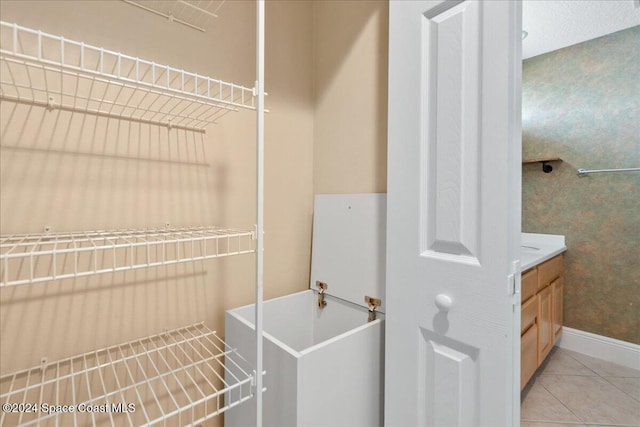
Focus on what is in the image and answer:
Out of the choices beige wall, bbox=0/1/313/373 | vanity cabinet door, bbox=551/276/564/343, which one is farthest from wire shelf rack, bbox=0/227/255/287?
vanity cabinet door, bbox=551/276/564/343

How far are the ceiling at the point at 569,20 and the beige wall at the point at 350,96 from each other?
2.56ft

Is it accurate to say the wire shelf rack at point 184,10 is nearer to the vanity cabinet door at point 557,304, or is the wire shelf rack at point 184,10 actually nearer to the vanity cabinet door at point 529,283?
the vanity cabinet door at point 529,283

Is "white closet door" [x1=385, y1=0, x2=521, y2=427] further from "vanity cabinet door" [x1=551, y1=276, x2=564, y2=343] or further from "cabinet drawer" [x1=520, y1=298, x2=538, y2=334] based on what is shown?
"vanity cabinet door" [x1=551, y1=276, x2=564, y2=343]

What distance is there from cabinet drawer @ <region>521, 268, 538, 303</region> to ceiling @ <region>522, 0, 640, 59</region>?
1009 mm

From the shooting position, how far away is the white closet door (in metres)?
0.67

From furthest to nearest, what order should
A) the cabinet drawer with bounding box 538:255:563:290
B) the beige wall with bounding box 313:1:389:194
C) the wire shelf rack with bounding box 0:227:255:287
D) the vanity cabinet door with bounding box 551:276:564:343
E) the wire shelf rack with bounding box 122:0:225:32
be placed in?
the vanity cabinet door with bounding box 551:276:564:343 < the cabinet drawer with bounding box 538:255:563:290 < the beige wall with bounding box 313:1:389:194 < the wire shelf rack with bounding box 122:0:225:32 < the wire shelf rack with bounding box 0:227:255:287

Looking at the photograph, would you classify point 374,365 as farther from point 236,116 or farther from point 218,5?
point 218,5

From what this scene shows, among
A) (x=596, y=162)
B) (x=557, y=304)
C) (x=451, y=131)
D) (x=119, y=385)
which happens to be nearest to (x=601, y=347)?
(x=557, y=304)

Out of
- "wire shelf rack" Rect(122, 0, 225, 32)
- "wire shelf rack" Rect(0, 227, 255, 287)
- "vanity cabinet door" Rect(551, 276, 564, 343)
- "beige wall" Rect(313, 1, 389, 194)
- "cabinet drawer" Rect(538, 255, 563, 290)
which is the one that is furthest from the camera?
"vanity cabinet door" Rect(551, 276, 564, 343)

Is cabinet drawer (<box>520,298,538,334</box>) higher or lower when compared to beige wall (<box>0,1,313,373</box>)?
lower

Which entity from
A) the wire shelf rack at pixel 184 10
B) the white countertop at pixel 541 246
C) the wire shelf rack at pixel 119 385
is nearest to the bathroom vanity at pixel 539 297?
the white countertop at pixel 541 246

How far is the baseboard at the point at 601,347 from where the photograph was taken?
1.33 meters

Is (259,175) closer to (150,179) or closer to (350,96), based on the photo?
(150,179)

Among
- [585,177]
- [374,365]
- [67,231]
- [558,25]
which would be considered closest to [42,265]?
[67,231]
